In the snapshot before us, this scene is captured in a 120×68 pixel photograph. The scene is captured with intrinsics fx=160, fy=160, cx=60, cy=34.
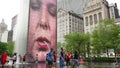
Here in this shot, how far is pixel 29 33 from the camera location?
90.6 ft

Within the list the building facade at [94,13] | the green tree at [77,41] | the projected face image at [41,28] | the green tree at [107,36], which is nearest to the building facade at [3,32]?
the building facade at [94,13]

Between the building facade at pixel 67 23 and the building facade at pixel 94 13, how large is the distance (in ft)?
41.1

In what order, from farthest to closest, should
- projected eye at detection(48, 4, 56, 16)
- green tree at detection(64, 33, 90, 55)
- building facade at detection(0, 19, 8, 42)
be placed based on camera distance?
building facade at detection(0, 19, 8, 42), green tree at detection(64, 33, 90, 55), projected eye at detection(48, 4, 56, 16)

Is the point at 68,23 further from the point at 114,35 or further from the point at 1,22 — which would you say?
the point at 1,22

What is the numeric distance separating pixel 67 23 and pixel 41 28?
73.1 meters

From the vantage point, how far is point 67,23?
334ft

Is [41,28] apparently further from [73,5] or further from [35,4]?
[73,5]

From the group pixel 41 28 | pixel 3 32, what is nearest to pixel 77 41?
pixel 41 28

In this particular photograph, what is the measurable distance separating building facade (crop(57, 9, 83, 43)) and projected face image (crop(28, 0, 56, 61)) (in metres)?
69.5

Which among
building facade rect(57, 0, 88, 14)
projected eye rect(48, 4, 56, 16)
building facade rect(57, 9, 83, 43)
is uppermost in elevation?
building facade rect(57, 0, 88, 14)

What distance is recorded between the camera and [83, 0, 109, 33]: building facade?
84.2 m

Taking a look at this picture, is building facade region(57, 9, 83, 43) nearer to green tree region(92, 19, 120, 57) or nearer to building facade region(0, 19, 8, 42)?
green tree region(92, 19, 120, 57)

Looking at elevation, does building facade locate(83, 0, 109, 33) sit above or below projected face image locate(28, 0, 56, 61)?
above

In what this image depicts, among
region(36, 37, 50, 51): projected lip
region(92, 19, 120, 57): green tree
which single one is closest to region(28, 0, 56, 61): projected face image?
region(36, 37, 50, 51): projected lip
